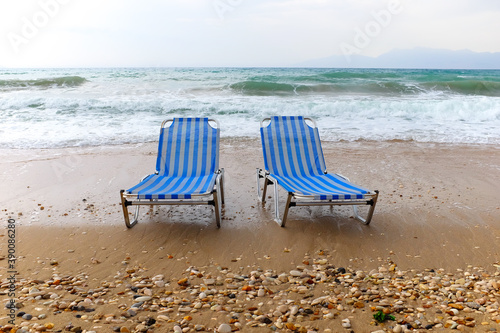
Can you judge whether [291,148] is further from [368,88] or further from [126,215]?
[368,88]

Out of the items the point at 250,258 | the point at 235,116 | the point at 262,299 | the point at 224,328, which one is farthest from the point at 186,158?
the point at 235,116

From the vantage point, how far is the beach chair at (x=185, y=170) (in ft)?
11.6

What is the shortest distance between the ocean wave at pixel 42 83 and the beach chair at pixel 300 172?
19.3 m

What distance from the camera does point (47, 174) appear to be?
5324 mm

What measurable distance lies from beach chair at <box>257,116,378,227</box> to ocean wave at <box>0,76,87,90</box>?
760 inches

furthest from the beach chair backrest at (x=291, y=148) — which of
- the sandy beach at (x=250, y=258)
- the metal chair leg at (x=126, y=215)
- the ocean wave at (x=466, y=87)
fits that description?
the ocean wave at (x=466, y=87)

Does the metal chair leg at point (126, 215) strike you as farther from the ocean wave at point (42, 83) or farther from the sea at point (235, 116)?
the ocean wave at point (42, 83)

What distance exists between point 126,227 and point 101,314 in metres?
1.49

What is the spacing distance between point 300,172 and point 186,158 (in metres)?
1.40

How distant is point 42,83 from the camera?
68.8 ft

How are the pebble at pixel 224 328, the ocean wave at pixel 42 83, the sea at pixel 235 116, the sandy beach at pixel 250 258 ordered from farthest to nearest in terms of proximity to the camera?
the ocean wave at pixel 42 83
the sea at pixel 235 116
the sandy beach at pixel 250 258
the pebble at pixel 224 328

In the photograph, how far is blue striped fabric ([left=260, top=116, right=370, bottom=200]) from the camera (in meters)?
3.95

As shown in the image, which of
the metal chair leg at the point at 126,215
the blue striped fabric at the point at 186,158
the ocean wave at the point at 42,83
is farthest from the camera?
the ocean wave at the point at 42,83

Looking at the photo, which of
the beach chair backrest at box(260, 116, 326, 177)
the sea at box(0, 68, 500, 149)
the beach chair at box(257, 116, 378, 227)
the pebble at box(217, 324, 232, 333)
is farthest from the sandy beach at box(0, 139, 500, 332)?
the sea at box(0, 68, 500, 149)
